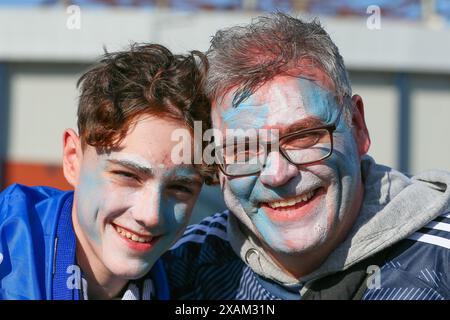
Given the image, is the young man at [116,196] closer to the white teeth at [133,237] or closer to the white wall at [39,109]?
the white teeth at [133,237]

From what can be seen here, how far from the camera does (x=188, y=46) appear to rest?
6.98 m

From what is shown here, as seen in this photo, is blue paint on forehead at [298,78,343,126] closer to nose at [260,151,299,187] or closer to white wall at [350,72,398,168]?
nose at [260,151,299,187]

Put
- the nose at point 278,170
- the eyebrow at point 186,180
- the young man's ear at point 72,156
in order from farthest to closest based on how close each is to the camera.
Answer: the young man's ear at point 72,156
the eyebrow at point 186,180
the nose at point 278,170

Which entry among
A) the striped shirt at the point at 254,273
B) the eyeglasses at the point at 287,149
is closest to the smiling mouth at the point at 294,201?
the eyeglasses at the point at 287,149

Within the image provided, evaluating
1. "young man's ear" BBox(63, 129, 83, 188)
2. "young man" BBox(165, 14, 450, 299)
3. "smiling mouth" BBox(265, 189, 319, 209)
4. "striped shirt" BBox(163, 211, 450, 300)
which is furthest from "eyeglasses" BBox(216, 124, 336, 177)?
"young man's ear" BBox(63, 129, 83, 188)

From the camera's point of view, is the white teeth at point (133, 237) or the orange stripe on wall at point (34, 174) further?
the orange stripe on wall at point (34, 174)

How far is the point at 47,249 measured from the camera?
8.02 ft

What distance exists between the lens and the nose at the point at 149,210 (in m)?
2.33

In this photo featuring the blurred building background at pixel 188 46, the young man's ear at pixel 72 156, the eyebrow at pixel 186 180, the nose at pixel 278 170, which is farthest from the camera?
the blurred building background at pixel 188 46

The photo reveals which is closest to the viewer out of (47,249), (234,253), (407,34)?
(47,249)
